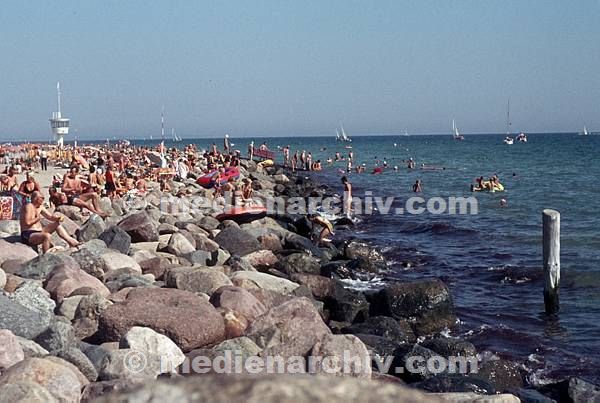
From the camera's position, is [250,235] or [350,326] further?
[250,235]

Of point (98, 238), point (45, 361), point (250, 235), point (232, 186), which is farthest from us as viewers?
point (232, 186)

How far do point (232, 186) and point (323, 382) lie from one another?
70.6 feet

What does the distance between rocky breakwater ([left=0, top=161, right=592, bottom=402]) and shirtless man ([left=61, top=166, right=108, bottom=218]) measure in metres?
2.75

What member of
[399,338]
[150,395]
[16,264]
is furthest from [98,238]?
[150,395]

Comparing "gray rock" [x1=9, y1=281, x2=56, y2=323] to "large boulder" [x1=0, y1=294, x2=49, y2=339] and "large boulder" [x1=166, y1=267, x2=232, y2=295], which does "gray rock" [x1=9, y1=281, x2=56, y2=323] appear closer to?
"large boulder" [x1=0, y1=294, x2=49, y2=339]

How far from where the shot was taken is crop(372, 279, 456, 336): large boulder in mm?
10633

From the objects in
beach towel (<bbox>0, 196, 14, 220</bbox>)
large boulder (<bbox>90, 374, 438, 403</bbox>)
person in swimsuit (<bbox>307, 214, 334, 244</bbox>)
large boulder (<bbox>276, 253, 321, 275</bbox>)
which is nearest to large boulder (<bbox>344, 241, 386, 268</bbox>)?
person in swimsuit (<bbox>307, 214, 334, 244</bbox>)

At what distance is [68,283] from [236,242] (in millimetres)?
5983

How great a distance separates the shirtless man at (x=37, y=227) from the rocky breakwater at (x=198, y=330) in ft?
2.27

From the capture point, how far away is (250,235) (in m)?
14.3

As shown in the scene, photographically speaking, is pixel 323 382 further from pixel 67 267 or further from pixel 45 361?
pixel 67 267

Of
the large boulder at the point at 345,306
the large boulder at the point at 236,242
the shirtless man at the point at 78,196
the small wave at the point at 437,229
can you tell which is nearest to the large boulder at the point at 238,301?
the large boulder at the point at 345,306

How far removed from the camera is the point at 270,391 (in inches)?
50.9

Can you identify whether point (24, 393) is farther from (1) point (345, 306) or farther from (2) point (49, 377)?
(1) point (345, 306)
